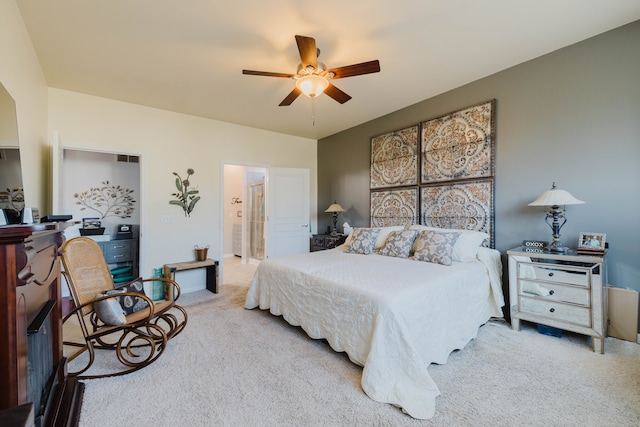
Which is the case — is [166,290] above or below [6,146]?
below

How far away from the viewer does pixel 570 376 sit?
1.95m

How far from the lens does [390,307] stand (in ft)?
6.06

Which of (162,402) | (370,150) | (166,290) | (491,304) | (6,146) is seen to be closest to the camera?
(6,146)

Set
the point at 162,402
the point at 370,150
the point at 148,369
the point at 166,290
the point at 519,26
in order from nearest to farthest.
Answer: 1. the point at 162,402
2. the point at 148,369
3. the point at 519,26
4. the point at 166,290
5. the point at 370,150

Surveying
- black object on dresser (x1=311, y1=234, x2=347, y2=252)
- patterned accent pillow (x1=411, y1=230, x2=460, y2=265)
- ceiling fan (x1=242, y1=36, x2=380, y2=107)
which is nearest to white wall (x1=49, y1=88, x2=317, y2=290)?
black object on dresser (x1=311, y1=234, x2=347, y2=252)

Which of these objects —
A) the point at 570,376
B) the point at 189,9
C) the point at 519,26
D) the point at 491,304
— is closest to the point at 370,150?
the point at 519,26

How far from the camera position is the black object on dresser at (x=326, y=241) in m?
4.53

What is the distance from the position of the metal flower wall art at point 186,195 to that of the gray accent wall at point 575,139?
3870 millimetres

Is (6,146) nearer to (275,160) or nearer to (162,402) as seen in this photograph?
(162,402)

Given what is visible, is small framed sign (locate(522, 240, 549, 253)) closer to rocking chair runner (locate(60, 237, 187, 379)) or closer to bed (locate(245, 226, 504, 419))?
bed (locate(245, 226, 504, 419))

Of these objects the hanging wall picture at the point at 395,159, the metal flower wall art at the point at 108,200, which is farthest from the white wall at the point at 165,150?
the hanging wall picture at the point at 395,159

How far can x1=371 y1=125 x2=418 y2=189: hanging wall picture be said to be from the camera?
3.88 meters

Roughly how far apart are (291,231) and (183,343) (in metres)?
2.90

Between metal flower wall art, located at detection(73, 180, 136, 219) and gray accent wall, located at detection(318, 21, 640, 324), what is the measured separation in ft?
16.9
